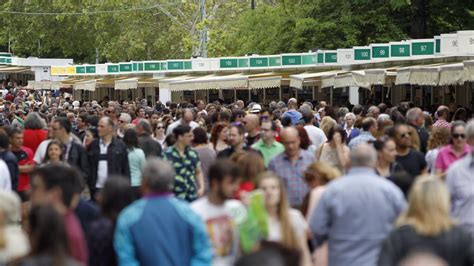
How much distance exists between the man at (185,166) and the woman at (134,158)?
826 mm

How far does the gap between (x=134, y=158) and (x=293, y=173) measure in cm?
334

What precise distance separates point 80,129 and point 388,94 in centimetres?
1810

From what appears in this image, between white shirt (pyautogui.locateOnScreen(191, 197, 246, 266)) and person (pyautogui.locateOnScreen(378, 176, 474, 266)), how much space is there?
42.6 inches

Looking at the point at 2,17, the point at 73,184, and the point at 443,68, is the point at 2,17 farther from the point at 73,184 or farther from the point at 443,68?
the point at 73,184

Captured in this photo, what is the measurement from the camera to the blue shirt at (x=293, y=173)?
494 inches

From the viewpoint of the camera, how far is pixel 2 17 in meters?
103

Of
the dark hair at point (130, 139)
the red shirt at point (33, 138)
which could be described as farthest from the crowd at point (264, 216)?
the red shirt at point (33, 138)

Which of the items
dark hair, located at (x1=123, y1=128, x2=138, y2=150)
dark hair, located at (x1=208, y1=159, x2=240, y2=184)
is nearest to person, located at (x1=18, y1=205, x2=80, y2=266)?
dark hair, located at (x1=208, y1=159, x2=240, y2=184)

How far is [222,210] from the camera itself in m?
9.26

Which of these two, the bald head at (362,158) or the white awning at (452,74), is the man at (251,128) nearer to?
the bald head at (362,158)

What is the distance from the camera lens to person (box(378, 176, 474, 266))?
8508 mm

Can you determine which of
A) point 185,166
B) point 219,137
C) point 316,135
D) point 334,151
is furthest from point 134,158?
point 316,135

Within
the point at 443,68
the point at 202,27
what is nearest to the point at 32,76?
the point at 202,27

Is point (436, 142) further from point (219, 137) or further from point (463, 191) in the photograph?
point (463, 191)
